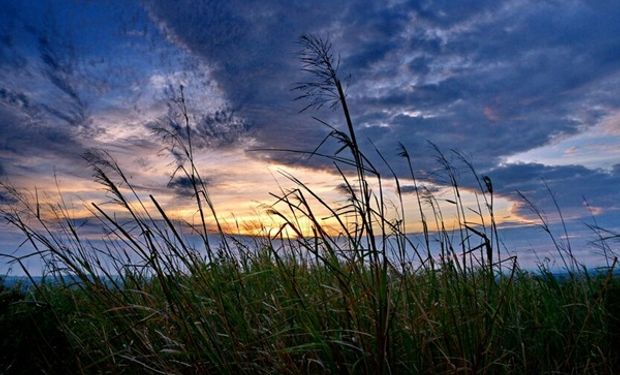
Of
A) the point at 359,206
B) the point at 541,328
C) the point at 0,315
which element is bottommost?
the point at 541,328

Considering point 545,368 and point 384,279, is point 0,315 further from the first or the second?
point 545,368

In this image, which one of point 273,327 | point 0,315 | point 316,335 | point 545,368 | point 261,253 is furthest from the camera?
point 261,253

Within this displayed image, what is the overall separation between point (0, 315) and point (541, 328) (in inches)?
157

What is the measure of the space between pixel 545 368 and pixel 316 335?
5.96 ft

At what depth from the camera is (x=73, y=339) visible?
3.84 m

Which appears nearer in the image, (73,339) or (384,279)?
(384,279)

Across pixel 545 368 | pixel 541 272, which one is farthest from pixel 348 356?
pixel 541 272

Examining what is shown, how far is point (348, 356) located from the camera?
270cm

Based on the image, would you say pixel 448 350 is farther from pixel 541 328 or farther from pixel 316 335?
pixel 541 328

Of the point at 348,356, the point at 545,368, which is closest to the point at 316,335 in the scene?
the point at 348,356

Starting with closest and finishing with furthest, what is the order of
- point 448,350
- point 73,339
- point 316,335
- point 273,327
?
point 316,335 → point 448,350 → point 273,327 → point 73,339

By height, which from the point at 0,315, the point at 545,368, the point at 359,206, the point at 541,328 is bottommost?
the point at 545,368

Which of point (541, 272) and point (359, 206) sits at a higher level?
point (359, 206)

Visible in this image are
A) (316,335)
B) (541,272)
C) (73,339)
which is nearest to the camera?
(316,335)
